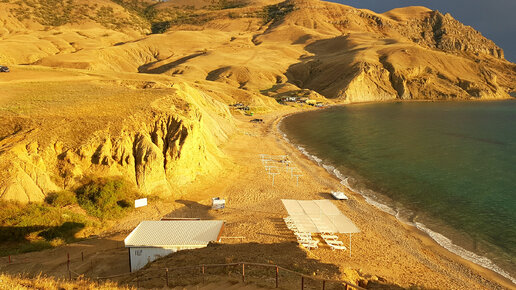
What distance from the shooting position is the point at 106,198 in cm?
2536

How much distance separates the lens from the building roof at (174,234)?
18.2 metres

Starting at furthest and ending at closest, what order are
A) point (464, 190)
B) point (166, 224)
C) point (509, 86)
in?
point (509, 86) → point (464, 190) → point (166, 224)

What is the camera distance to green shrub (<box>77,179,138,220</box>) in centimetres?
2452

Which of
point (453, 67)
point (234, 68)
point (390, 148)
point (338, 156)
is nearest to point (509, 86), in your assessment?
point (453, 67)

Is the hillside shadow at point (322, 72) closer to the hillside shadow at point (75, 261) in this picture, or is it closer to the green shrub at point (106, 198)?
the green shrub at point (106, 198)

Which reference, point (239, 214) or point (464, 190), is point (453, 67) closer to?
point (464, 190)

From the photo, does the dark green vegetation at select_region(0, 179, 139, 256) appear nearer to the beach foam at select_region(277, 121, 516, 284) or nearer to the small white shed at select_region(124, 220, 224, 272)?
the small white shed at select_region(124, 220, 224, 272)

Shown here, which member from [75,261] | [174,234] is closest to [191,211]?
[174,234]

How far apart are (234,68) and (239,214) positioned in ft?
443

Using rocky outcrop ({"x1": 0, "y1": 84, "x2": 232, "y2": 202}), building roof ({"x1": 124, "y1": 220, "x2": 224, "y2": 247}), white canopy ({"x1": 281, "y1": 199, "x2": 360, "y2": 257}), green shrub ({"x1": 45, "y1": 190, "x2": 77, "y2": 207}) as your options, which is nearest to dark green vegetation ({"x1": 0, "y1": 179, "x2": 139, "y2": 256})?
green shrub ({"x1": 45, "y1": 190, "x2": 77, "y2": 207})

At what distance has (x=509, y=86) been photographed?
19038cm

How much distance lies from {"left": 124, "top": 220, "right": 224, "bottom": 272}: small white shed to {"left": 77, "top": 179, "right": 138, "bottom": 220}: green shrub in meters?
6.22

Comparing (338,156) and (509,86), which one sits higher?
(509,86)

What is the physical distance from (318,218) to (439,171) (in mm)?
28430
